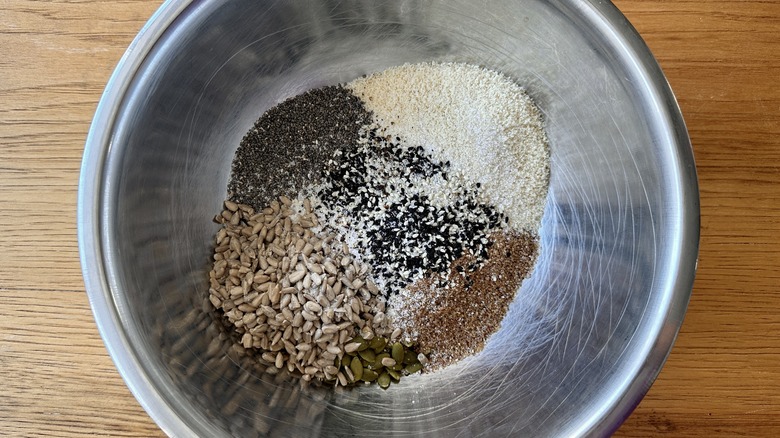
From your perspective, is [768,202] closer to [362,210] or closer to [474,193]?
[474,193]

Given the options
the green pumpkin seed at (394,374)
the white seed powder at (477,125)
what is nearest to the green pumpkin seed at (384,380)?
the green pumpkin seed at (394,374)

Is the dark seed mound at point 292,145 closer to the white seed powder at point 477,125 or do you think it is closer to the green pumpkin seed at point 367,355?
the white seed powder at point 477,125

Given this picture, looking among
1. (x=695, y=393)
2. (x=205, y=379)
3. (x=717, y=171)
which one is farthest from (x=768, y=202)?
(x=205, y=379)

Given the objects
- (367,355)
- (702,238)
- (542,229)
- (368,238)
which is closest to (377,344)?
(367,355)

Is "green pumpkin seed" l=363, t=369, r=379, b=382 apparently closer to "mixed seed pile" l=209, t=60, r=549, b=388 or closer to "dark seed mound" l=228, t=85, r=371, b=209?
"mixed seed pile" l=209, t=60, r=549, b=388

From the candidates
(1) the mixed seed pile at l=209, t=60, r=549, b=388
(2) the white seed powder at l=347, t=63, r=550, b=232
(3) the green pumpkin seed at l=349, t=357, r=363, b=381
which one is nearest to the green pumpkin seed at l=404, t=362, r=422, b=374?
(1) the mixed seed pile at l=209, t=60, r=549, b=388

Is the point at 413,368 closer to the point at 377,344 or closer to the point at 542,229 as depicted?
the point at 377,344
